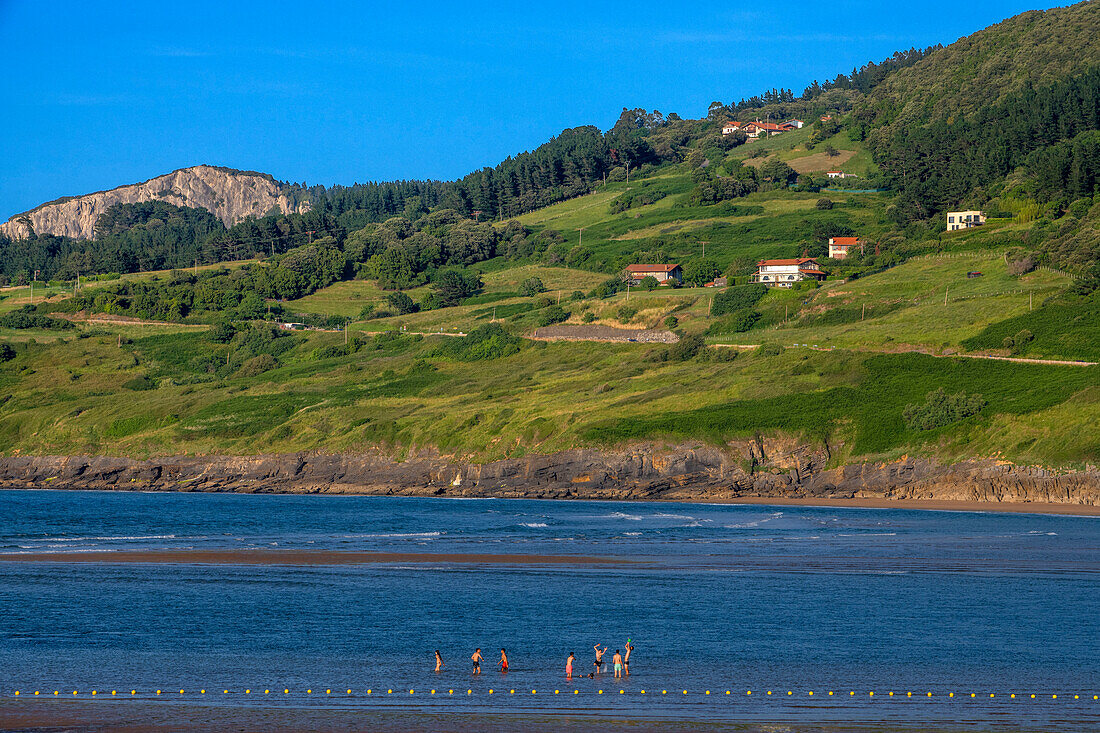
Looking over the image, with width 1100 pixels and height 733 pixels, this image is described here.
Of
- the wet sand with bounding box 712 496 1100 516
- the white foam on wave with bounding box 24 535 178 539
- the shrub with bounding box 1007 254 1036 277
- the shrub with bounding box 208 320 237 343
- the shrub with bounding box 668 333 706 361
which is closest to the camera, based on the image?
the white foam on wave with bounding box 24 535 178 539

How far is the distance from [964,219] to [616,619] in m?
156

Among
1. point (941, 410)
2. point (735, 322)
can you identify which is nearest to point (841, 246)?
point (735, 322)

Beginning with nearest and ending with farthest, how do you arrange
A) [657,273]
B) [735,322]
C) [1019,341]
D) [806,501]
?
[806,501] → [1019,341] → [735,322] → [657,273]

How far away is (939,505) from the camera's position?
102 meters

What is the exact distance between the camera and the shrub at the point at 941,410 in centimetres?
10744

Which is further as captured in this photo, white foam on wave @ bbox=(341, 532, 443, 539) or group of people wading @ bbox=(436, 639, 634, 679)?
white foam on wave @ bbox=(341, 532, 443, 539)

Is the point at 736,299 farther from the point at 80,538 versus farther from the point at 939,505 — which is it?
the point at 80,538

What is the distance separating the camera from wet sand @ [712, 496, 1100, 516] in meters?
93.8

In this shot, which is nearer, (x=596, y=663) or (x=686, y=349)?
(x=596, y=663)

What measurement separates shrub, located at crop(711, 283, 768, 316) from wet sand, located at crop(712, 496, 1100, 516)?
53.7 metres

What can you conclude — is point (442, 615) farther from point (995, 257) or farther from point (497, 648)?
point (995, 257)

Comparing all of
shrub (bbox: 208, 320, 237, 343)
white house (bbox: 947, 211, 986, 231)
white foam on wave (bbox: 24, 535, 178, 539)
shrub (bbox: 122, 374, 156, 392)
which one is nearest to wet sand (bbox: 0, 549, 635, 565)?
white foam on wave (bbox: 24, 535, 178, 539)

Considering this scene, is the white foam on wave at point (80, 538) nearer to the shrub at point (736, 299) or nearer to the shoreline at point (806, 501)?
the shoreline at point (806, 501)

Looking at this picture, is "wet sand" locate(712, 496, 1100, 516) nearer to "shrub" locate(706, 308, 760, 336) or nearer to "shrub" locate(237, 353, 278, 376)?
"shrub" locate(706, 308, 760, 336)
